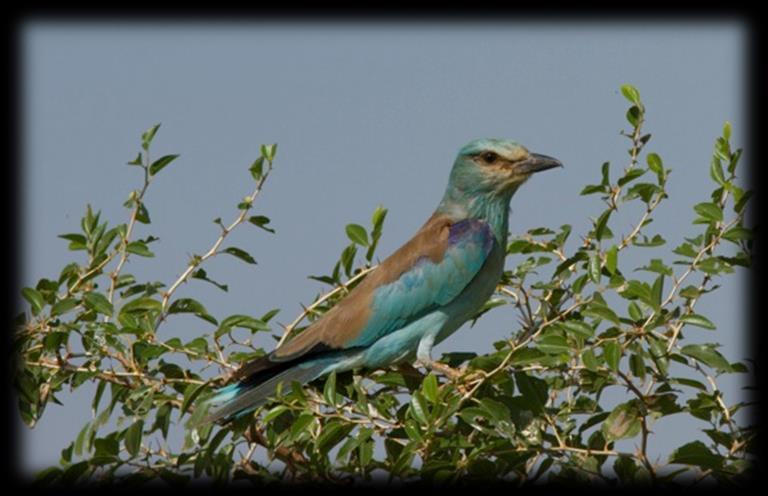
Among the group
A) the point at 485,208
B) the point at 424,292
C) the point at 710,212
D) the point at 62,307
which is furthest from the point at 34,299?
the point at 710,212

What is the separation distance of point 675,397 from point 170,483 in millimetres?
1888

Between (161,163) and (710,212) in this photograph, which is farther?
(161,163)

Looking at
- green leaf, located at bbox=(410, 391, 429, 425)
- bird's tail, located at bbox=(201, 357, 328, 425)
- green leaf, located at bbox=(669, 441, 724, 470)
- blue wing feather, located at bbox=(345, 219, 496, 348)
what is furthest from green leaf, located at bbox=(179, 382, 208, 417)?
green leaf, located at bbox=(669, 441, 724, 470)

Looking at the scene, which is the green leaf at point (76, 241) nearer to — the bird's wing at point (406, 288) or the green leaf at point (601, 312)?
the bird's wing at point (406, 288)

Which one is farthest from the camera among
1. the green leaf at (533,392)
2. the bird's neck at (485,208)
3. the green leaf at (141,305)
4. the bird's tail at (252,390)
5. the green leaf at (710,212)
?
the bird's neck at (485,208)

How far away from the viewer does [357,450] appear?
15.0 feet

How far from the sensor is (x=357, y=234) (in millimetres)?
5391

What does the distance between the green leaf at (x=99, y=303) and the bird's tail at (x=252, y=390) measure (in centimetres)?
53

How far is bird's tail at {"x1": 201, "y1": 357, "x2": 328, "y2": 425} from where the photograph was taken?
4.77 m

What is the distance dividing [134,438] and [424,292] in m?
1.70

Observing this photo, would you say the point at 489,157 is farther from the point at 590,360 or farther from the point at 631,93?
the point at 590,360

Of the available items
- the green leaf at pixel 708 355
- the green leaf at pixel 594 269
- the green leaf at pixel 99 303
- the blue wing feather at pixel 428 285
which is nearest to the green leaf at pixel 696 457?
the green leaf at pixel 708 355

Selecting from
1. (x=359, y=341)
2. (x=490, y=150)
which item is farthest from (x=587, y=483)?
(x=490, y=150)

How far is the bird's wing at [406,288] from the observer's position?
5.43 metres
